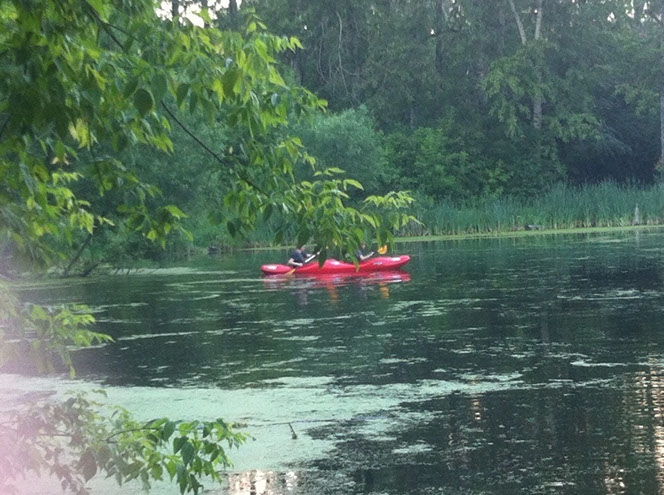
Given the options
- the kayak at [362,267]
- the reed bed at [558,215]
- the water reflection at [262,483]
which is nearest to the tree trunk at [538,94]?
the reed bed at [558,215]

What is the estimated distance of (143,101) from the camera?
4.45 m

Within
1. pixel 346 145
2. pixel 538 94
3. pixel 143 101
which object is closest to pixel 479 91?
pixel 538 94

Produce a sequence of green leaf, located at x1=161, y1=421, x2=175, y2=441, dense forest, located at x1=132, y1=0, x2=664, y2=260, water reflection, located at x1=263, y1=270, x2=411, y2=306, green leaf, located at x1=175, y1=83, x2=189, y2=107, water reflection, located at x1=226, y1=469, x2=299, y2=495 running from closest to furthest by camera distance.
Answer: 1. green leaf, located at x1=175, y1=83, x2=189, y2=107
2. green leaf, located at x1=161, y1=421, x2=175, y2=441
3. water reflection, located at x1=226, y1=469, x2=299, y2=495
4. water reflection, located at x1=263, y1=270, x2=411, y2=306
5. dense forest, located at x1=132, y1=0, x2=664, y2=260

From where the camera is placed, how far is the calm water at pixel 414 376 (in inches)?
311

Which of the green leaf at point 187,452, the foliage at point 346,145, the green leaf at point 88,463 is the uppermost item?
the foliage at point 346,145

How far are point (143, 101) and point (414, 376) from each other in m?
8.05

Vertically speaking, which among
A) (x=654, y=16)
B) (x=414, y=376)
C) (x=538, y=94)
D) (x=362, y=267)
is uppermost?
(x=654, y=16)

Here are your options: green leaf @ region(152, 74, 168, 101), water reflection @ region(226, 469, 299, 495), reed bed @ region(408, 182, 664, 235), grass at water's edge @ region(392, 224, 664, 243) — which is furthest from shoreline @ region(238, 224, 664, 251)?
green leaf @ region(152, 74, 168, 101)

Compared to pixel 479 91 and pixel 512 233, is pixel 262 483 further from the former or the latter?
pixel 479 91

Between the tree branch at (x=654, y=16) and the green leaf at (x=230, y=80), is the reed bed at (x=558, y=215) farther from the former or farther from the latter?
the green leaf at (x=230, y=80)

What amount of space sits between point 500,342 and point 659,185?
1781 inches

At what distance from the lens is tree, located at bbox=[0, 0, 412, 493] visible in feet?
13.6

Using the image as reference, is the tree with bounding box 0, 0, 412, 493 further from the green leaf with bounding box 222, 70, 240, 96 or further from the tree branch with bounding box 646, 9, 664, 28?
the tree branch with bounding box 646, 9, 664, 28

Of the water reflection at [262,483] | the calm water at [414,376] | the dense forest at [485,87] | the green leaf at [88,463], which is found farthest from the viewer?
the dense forest at [485,87]
